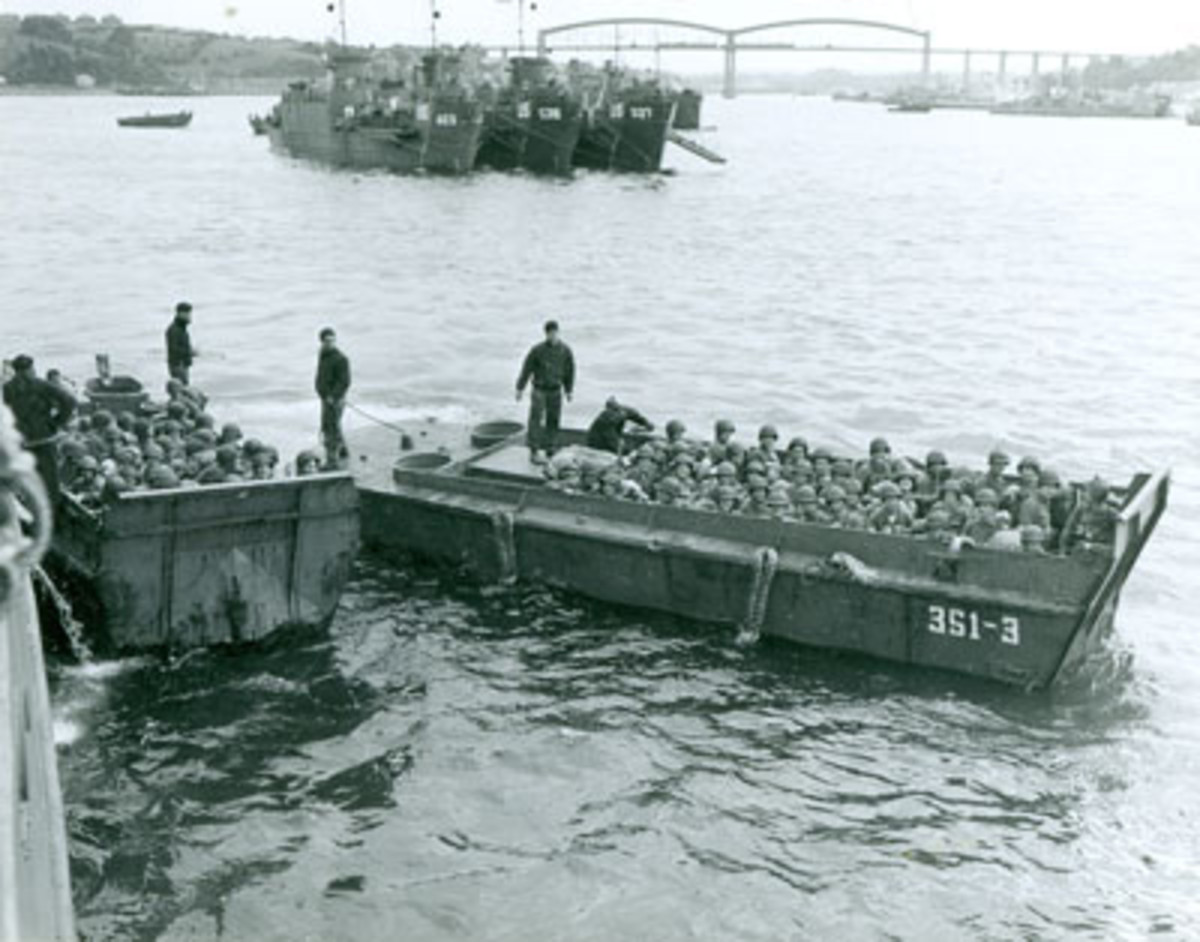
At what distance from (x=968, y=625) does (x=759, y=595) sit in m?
1.98

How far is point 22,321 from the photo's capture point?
1355 inches

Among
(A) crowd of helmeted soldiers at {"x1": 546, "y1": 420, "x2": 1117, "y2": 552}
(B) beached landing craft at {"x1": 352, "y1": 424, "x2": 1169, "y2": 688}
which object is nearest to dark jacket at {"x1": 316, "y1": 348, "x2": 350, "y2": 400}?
(B) beached landing craft at {"x1": 352, "y1": 424, "x2": 1169, "y2": 688}

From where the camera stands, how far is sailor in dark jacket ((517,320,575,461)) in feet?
54.9

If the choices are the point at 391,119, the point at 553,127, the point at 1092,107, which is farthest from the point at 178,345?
the point at 1092,107

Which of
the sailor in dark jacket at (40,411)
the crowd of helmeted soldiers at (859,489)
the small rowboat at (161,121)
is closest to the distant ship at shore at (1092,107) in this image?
the small rowboat at (161,121)

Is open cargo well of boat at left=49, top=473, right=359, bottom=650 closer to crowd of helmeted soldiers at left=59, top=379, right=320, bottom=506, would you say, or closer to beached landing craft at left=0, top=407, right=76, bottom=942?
crowd of helmeted soldiers at left=59, top=379, right=320, bottom=506

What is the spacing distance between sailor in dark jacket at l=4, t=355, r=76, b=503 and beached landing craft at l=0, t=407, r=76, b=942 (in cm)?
407

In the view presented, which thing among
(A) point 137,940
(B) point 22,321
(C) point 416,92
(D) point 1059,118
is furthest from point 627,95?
(D) point 1059,118

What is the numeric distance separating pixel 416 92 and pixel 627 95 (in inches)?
442

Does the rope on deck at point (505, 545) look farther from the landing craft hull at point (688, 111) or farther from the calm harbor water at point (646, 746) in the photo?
the landing craft hull at point (688, 111)

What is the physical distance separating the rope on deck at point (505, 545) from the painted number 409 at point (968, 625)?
4453 millimetres

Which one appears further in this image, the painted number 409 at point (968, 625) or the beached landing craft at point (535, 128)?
the beached landing craft at point (535, 128)

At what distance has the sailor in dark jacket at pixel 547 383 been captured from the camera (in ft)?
54.9

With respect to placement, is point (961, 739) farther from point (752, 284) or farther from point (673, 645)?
point (752, 284)
